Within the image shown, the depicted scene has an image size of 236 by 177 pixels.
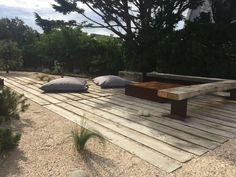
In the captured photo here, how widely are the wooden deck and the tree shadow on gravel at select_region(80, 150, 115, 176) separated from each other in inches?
15.5

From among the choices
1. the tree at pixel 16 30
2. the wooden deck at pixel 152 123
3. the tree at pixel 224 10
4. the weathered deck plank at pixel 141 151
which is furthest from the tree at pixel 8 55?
the tree at pixel 16 30

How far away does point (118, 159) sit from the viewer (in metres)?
2.88

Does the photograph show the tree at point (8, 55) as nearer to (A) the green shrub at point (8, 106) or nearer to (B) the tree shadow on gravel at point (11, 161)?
(A) the green shrub at point (8, 106)

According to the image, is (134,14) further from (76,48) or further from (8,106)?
(8,106)

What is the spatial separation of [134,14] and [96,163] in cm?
883

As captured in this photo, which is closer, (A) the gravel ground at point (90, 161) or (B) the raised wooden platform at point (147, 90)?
(A) the gravel ground at point (90, 161)

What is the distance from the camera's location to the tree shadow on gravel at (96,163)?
2.62 meters

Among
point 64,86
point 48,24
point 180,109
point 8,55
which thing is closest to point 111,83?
point 64,86

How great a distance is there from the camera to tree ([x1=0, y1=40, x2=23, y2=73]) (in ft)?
37.7

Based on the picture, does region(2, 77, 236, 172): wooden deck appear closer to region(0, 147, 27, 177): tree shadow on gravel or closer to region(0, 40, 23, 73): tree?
region(0, 147, 27, 177): tree shadow on gravel

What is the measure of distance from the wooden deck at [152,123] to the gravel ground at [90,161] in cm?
13

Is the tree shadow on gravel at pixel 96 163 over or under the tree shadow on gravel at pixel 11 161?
under

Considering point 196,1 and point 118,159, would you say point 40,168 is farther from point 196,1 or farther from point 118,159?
point 196,1

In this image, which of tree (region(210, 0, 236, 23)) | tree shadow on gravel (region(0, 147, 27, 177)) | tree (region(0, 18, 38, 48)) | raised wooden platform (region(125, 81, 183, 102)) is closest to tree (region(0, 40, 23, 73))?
raised wooden platform (region(125, 81, 183, 102))
